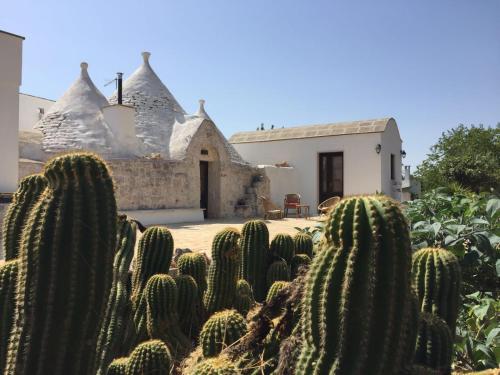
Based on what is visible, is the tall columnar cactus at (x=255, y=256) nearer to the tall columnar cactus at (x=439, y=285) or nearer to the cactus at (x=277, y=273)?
the cactus at (x=277, y=273)

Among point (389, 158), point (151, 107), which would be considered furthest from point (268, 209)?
point (151, 107)

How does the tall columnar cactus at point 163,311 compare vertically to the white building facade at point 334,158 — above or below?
below

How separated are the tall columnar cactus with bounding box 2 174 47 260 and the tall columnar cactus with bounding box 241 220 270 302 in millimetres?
1591

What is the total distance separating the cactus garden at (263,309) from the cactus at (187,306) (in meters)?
0.51

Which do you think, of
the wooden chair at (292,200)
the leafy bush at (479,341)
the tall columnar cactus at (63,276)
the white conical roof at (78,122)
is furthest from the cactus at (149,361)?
the wooden chair at (292,200)

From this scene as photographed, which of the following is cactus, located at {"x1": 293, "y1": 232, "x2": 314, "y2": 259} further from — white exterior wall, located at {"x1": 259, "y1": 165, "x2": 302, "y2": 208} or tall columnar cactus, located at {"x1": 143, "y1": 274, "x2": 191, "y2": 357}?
white exterior wall, located at {"x1": 259, "y1": 165, "x2": 302, "y2": 208}

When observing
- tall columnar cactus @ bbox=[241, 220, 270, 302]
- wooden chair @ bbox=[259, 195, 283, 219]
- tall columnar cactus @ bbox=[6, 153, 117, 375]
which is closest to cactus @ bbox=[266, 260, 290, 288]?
tall columnar cactus @ bbox=[241, 220, 270, 302]

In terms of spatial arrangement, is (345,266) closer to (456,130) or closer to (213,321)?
(213,321)

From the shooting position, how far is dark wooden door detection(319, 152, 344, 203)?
740 inches

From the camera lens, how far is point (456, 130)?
27.5m

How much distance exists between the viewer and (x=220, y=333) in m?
2.10

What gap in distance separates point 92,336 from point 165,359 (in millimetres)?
573

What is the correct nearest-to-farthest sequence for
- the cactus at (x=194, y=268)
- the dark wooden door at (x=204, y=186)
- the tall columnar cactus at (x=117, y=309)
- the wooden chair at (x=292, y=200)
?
the tall columnar cactus at (x=117, y=309) < the cactus at (x=194, y=268) < the dark wooden door at (x=204, y=186) < the wooden chair at (x=292, y=200)

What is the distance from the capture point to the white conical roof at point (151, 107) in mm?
16141
